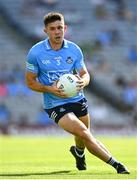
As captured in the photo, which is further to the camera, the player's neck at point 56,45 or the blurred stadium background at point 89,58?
the blurred stadium background at point 89,58

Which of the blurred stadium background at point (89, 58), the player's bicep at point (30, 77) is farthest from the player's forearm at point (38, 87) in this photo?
the blurred stadium background at point (89, 58)

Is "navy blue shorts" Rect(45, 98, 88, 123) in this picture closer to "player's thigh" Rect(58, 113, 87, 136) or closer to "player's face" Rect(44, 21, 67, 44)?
"player's thigh" Rect(58, 113, 87, 136)

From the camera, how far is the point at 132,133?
3544 cm

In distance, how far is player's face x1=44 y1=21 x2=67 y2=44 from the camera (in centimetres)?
1070

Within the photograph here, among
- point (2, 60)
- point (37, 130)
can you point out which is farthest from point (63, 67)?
point (2, 60)

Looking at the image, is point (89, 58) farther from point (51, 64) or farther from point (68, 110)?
point (68, 110)

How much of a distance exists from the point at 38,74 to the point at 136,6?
32.5 metres

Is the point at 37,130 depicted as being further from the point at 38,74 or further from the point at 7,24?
the point at 38,74

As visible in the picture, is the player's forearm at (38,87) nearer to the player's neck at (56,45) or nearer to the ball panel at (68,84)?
the ball panel at (68,84)

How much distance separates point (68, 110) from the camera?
10.9 meters

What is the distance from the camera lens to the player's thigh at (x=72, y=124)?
34.2 feet

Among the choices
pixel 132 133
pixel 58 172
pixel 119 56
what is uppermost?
pixel 58 172

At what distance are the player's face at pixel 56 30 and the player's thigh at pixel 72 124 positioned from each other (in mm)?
1124

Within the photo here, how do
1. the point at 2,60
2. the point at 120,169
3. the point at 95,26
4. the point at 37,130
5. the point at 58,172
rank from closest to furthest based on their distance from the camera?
the point at 120,169, the point at 58,172, the point at 37,130, the point at 2,60, the point at 95,26
